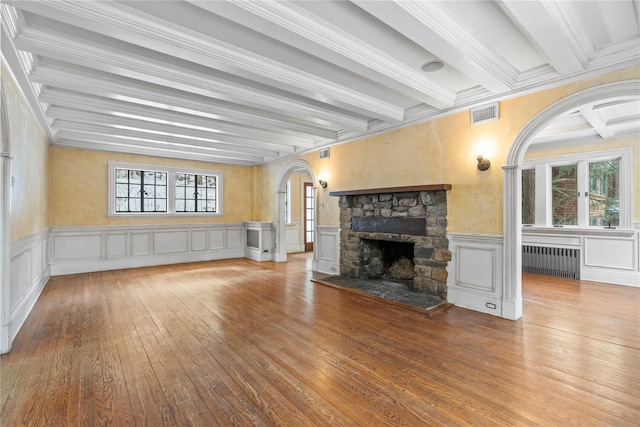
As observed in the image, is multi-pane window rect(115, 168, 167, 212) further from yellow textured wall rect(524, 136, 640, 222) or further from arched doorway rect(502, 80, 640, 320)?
yellow textured wall rect(524, 136, 640, 222)

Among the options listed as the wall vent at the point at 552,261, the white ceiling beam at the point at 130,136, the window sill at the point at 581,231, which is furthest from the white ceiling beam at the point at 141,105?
the wall vent at the point at 552,261

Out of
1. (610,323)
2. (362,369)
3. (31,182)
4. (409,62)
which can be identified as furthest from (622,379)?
(31,182)

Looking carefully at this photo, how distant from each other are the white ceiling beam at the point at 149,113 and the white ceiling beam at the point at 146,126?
380mm

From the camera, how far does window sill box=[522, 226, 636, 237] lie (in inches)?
197

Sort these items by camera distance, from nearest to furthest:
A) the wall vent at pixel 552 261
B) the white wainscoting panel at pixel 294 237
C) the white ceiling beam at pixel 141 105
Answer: the white ceiling beam at pixel 141 105 < the wall vent at pixel 552 261 < the white wainscoting panel at pixel 294 237

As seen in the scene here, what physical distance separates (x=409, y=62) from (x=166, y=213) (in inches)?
251

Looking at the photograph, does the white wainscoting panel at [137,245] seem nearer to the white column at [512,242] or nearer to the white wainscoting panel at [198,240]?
the white wainscoting panel at [198,240]

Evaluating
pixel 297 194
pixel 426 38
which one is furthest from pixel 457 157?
pixel 297 194

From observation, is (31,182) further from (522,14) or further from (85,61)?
(522,14)

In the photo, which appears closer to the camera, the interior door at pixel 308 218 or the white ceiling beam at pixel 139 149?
the white ceiling beam at pixel 139 149

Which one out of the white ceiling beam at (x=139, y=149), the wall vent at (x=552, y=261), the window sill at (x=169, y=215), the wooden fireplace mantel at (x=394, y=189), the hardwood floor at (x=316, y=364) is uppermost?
the white ceiling beam at (x=139, y=149)

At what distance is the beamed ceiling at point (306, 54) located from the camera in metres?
2.24

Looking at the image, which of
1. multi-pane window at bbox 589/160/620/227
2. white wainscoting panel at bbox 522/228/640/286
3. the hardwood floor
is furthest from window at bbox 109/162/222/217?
multi-pane window at bbox 589/160/620/227

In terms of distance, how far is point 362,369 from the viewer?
2.40 m
